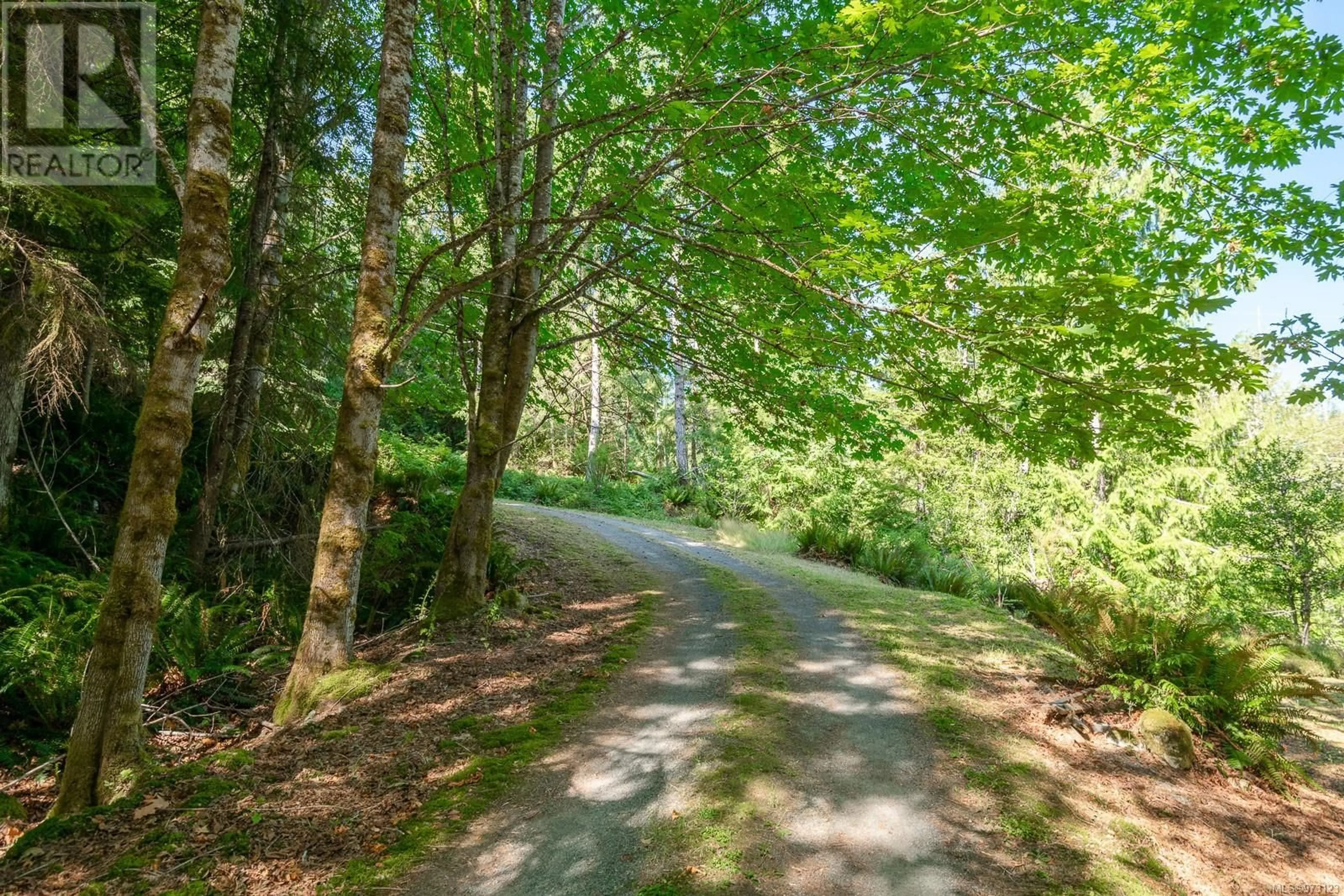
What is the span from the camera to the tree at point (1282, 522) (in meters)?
16.5

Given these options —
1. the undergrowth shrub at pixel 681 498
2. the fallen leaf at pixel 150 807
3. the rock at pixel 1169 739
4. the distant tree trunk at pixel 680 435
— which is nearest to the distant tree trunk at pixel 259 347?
the fallen leaf at pixel 150 807

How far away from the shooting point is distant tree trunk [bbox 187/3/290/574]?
22.7 ft

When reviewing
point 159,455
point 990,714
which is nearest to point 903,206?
point 990,714

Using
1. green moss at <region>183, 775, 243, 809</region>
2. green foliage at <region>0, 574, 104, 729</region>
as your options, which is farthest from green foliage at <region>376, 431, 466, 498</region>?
green moss at <region>183, 775, 243, 809</region>

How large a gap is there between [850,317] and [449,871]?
4.54 m

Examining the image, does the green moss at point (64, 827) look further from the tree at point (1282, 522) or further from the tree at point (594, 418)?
the tree at point (1282, 522)

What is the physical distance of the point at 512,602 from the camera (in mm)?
7508

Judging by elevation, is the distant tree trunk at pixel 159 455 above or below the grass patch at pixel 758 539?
above

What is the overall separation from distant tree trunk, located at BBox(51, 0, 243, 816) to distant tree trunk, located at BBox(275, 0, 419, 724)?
43.4 inches

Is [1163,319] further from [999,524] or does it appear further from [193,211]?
[999,524]

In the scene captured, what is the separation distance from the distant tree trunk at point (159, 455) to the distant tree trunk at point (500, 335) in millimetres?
3046

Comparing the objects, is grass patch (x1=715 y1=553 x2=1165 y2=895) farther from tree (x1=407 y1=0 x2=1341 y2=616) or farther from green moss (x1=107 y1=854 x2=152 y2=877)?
green moss (x1=107 y1=854 x2=152 y2=877)

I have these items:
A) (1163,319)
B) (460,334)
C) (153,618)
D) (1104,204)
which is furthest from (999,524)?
(153,618)

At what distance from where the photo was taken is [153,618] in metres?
3.86
